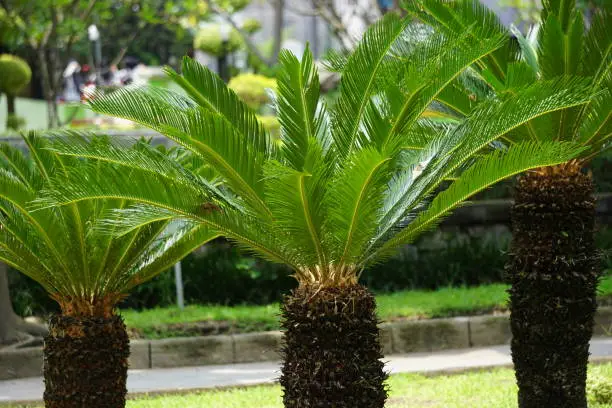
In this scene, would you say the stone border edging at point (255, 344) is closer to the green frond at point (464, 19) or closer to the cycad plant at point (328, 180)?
the green frond at point (464, 19)

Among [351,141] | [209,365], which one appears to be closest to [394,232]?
[351,141]

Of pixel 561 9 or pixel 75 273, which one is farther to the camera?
pixel 561 9

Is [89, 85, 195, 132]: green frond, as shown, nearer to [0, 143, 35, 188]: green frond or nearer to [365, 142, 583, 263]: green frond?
[0, 143, 35, 188]: green frond

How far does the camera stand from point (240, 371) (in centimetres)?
1120

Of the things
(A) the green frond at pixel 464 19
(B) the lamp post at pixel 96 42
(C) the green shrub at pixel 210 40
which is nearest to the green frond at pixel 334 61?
(A) the green frond at pixel 464 19

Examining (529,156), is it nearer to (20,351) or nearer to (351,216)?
(351,216)

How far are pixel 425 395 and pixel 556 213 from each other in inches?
97.1

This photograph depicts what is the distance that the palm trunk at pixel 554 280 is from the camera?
7840 millimetres

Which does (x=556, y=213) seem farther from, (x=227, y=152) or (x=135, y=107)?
(x=135, y=107)

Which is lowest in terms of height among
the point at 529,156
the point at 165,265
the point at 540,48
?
the point at 165,265

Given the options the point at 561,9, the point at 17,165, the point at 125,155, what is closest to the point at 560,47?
the point at 561,9

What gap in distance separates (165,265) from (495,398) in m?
3.00

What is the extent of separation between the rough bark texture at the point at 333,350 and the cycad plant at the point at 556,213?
167 cm

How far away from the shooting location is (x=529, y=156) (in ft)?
22.0
